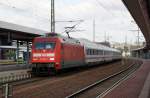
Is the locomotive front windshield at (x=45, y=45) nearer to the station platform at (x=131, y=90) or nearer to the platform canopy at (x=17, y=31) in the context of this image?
the platform canopy at (x=17, y=31)

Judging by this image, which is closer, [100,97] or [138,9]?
[100,97]

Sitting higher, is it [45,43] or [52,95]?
[45,43]

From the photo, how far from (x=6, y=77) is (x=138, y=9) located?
11135 mm

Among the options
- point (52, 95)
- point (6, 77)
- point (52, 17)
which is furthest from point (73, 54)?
point (52, 95)

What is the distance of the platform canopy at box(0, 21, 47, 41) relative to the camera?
31.1 meters

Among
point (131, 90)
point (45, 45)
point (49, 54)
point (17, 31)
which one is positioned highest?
point (17, 31)

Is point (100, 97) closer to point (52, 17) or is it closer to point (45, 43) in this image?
point (45, 43)

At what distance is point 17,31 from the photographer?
1320 inches

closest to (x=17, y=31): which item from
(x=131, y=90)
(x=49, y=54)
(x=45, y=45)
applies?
(x=45, y=45)

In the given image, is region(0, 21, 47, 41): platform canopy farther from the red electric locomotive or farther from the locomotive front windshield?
the red electric locomotive

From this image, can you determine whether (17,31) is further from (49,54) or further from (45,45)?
(49,54)

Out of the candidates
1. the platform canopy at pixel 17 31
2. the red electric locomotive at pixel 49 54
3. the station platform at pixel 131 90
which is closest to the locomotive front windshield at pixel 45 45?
the red electric locomotive at pixel 49 54

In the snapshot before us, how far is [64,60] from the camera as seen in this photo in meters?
27.5

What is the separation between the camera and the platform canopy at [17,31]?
3108 cm
